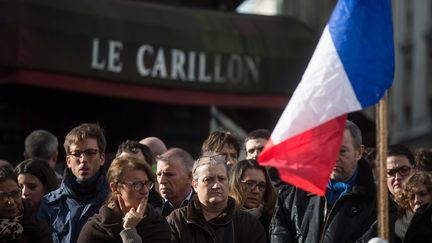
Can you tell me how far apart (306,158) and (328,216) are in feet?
4.38

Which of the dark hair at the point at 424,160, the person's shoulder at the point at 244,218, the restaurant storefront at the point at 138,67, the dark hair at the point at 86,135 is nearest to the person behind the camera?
the person's shoulder at the point at 244,218

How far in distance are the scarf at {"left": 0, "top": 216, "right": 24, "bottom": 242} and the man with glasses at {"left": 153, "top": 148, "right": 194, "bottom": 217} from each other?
1.52 m

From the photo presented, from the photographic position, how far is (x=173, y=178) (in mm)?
10242

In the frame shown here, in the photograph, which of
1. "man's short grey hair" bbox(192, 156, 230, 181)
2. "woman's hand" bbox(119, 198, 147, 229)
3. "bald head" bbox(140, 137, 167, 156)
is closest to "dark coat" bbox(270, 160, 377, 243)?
"man's short grey hair" bbox(192, 156, 230, 181)

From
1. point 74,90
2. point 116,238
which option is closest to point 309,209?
point 116,238

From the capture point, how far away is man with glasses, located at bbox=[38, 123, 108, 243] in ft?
32.7

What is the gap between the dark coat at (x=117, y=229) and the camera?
28.9 feet

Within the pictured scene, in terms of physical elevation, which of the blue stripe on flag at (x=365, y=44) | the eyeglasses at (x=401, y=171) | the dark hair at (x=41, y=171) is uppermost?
the blue stripe on flag at (x=365, y=44)

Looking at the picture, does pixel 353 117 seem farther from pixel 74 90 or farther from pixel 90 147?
pixel 90 147

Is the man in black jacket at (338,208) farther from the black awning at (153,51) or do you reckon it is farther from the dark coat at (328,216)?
the black awning at (153,51)

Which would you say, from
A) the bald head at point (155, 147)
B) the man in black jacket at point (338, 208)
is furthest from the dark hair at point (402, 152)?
the bald head at point (155, 147)

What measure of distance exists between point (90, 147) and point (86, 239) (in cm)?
135

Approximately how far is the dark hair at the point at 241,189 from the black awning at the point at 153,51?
6950 millimetres

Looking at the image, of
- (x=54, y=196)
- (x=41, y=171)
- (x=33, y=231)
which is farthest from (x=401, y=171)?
(x=33, y=231)
